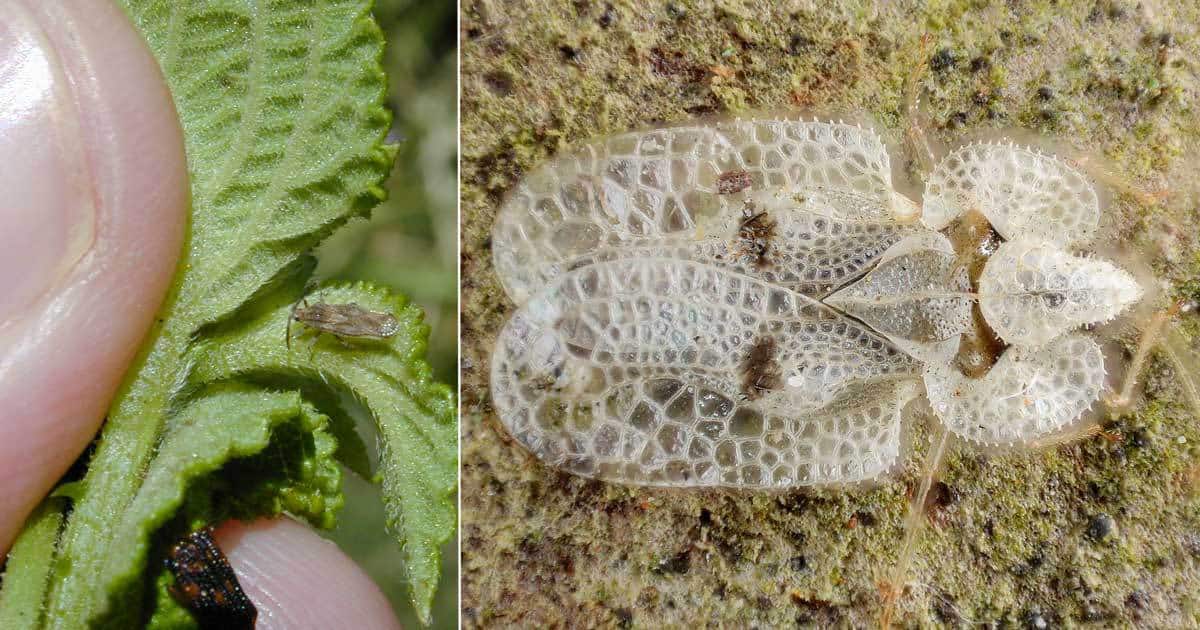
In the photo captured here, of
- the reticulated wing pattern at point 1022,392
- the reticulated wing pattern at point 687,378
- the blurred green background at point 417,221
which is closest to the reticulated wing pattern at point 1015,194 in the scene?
the reticulated wing pattern at point 1022,392

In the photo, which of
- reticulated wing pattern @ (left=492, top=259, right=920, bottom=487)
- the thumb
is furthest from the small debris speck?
the thumb

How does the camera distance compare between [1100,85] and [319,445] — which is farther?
[1100,85]

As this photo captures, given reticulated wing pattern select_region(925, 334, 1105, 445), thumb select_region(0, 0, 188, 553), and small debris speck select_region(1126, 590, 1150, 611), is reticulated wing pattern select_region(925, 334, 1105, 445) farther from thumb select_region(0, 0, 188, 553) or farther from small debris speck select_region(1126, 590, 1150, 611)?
thumb select_region(0, 0, 188, 553)

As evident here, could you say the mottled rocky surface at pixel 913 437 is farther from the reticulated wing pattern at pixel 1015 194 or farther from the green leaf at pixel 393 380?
the green leaf at pixel 393 380

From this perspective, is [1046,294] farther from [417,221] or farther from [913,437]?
[417,221]

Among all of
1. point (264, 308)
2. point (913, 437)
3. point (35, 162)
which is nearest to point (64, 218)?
point (35, 162)

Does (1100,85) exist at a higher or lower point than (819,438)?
higher

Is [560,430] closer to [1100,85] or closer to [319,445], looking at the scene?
[319,445]

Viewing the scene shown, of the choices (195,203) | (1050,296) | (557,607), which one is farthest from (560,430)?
(1050,296)
